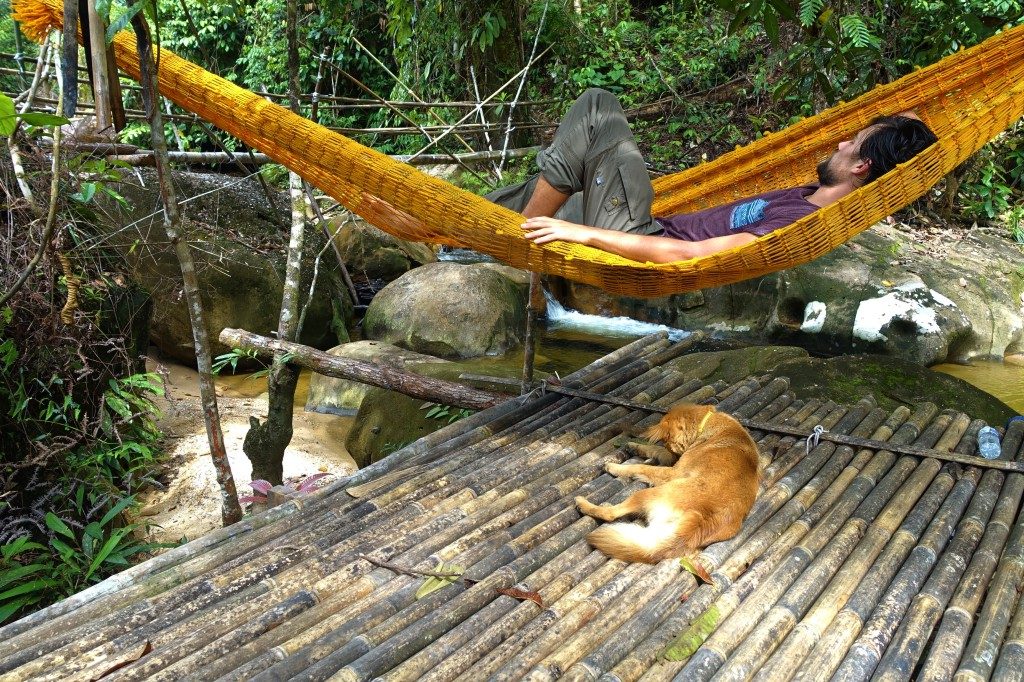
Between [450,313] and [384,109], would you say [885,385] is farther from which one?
[384,109]

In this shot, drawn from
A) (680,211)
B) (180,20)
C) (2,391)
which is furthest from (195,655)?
(180,20)

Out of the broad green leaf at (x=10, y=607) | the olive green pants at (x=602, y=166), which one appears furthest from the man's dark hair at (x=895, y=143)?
the broad green leaf at (x=10, y=607)

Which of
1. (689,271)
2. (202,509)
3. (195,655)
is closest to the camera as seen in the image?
(195,655)

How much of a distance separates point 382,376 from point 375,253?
126 inches

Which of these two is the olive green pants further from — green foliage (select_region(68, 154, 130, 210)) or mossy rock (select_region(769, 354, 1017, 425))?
green foliage (select_region(68, 154, 130, 210))

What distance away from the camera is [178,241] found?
2.03 metres

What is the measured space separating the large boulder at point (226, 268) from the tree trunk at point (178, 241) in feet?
7.19

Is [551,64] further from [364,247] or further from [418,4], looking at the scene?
[364,247]

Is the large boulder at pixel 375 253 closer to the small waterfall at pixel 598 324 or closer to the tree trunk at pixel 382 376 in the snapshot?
the small waterfall at pixel 598 324

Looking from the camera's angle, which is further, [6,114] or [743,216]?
[743,216]

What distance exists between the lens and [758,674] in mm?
1376

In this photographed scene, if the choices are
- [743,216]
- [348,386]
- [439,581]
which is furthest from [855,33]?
[348,386]

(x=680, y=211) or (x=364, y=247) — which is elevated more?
(x=680, y=211)

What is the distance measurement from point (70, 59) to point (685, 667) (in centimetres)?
174
